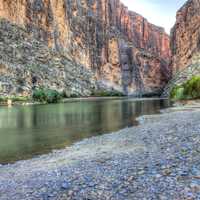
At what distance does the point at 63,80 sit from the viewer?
138 m

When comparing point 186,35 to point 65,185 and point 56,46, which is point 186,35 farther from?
point 65,185

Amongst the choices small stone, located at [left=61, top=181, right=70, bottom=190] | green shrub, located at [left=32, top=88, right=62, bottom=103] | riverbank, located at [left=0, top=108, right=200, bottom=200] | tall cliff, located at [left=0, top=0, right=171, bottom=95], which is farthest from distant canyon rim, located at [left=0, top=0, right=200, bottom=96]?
small stone, located at [left=61, top=181, right=70, bottom=190]

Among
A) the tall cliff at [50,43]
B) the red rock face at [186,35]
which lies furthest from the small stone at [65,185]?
the red rock face at [186,35]

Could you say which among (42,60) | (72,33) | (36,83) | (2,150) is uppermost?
(72,33)

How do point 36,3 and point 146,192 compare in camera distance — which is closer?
point 146,192

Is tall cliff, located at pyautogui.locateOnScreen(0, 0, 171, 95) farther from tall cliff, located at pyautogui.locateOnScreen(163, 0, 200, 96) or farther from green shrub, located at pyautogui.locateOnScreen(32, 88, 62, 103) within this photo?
tall cliff, located at pyautogui.locateOnScreen(163, 0, 200, 96)

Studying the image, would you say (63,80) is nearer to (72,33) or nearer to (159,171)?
(72,33)

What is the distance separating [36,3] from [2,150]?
448ft

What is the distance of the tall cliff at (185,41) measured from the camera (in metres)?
134

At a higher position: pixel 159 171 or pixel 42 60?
pixel 42 60

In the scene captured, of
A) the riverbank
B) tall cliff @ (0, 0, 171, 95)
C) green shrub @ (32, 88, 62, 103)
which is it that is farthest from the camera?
tall cliff @ (0, 0, 171, 95)

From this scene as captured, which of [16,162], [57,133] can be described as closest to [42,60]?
[57,133]

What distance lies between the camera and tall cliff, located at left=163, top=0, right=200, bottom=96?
133750 millimetres

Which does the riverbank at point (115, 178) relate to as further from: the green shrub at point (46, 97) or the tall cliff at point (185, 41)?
the tall cliff at point (185, 41)
